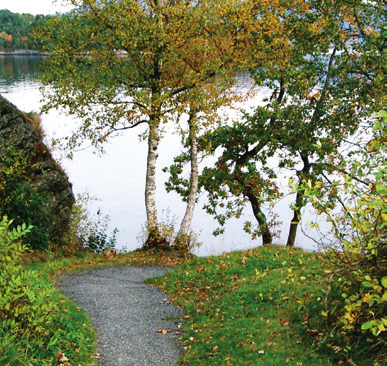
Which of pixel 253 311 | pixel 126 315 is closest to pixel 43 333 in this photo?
pixel 126 315

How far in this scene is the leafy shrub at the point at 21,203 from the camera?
15.7 meters

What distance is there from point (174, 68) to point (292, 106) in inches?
212

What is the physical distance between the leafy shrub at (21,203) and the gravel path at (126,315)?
8.89 feet

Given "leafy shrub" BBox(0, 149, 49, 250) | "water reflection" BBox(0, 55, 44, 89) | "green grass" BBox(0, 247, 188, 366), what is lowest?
"green grass" BBox(0, 247, 188, 366)

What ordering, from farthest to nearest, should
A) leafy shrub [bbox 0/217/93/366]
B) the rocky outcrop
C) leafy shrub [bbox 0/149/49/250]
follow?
the rocky outcrop, leafy shrub [bbox 0/149/49/250], leafy shrub [bbox 0/217/93/366]

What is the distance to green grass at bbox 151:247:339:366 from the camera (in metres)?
7.62

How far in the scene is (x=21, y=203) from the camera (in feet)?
52.2

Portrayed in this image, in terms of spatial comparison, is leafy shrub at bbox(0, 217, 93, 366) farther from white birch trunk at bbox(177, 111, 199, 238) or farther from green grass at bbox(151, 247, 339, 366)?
white birch trunk at bbox(177, 111, 199, 238)

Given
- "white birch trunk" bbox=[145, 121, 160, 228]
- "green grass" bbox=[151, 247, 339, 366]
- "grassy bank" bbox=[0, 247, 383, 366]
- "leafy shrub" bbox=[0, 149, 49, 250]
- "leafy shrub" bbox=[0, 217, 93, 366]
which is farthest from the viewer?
"white birch trunk" bbox=[145, 121, 160, 228]

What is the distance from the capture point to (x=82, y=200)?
20.2m

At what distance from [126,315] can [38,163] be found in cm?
995

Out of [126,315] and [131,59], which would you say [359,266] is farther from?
[131,59]

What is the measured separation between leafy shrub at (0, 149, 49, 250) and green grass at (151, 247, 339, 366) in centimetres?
528

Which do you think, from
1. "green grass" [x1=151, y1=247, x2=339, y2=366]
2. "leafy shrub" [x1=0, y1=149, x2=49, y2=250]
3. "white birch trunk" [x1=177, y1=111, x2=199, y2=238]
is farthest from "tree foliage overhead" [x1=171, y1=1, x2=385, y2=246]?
"leafy shrub" [x1=0, y1=149, x2=49, y2=250]
